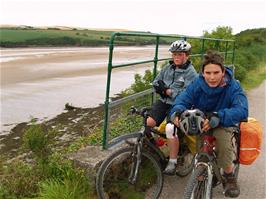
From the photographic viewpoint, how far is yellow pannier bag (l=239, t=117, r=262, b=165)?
16.1ft

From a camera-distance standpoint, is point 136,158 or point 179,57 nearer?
point 136,158

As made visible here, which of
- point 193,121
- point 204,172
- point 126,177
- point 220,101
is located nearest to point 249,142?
point 220,101

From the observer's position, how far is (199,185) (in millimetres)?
4258

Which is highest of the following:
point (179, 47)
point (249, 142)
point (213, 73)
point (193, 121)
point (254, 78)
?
point (179, 47)

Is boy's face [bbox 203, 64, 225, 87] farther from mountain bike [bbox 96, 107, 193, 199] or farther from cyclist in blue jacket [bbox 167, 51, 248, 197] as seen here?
mountain bike [bbox 96, 107, 193, 199]

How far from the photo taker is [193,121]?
159 inches

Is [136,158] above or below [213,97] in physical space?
below

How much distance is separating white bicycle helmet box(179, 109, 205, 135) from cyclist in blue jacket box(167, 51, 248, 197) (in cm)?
22

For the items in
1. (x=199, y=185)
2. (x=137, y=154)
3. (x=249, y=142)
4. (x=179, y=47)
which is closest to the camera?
(x=199, y=185)

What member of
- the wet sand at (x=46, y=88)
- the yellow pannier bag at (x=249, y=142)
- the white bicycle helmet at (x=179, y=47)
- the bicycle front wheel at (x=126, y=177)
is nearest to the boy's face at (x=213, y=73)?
the yellow pannier bag at (x=249, y=142)

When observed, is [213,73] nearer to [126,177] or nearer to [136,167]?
[136,167]

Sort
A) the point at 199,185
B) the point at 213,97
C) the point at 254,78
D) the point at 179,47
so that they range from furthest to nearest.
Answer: the point at 254,78
the point at 179,47
the point at 213,97
the point at 199,185

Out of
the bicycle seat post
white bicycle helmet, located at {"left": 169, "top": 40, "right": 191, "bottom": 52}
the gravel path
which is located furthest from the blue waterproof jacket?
the gravel path

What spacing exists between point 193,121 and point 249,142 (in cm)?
114
